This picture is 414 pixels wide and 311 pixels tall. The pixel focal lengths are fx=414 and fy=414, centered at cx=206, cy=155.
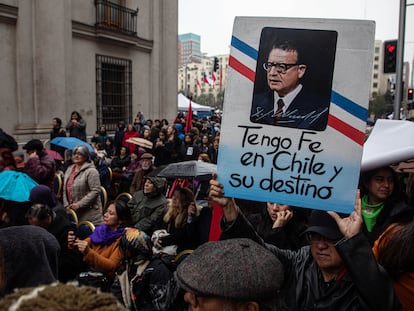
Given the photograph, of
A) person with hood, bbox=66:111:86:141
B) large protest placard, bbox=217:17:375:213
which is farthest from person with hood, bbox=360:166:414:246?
person with hood, bbox=66:111:86:141

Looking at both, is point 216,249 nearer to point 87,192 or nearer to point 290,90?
point 290,90

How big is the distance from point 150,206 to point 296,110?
3.24 meters

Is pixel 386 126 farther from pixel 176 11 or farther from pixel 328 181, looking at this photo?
pixel 176 11

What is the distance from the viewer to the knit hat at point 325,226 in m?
2.06

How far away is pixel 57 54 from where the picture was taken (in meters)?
13.5

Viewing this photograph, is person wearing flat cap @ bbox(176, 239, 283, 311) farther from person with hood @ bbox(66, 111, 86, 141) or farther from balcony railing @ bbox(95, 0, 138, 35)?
balcony railing @ bbox(95, 0, 138, 35)

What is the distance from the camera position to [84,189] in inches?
213

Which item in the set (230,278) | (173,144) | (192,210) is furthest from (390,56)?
(230,278)

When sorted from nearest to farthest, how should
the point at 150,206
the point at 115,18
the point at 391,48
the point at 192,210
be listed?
the point at 192,210 → the point at 150,206 → the point at 391,48 → the point at 115,18

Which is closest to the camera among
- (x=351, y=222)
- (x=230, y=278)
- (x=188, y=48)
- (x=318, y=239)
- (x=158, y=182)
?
(x=230, y=278)

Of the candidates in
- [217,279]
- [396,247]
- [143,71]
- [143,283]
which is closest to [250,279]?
[217,279]

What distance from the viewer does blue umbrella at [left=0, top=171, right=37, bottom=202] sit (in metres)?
3.83

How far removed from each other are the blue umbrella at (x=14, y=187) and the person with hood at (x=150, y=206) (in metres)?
1.39

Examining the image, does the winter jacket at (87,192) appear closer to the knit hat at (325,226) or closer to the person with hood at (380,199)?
the person with hood at (380,199)
